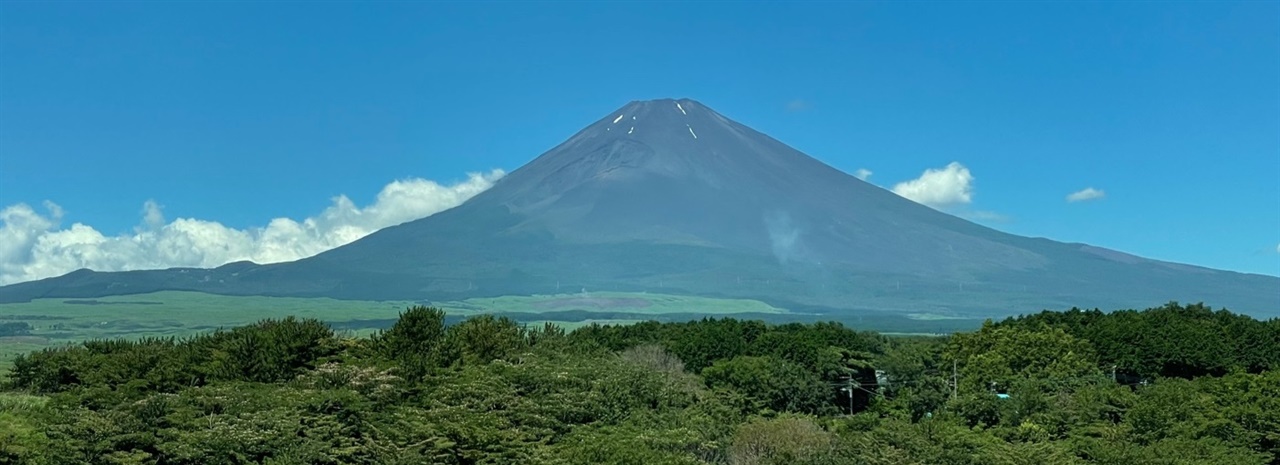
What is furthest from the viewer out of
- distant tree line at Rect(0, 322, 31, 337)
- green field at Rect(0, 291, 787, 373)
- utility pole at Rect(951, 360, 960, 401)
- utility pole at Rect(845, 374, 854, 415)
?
green field at Rect(0, 291, 787, 373)

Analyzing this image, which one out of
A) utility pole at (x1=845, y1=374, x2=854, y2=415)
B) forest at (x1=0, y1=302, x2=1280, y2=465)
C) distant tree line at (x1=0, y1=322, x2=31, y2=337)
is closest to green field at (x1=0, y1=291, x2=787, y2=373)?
distant tree line at (x1=0, y1=322, x2=31, y2=337)

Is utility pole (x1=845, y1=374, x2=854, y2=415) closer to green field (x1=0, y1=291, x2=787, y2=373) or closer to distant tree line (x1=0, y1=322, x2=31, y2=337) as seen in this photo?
green field (x1=0, y1=291, x2=787, y2=373)

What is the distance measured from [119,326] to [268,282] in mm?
48921

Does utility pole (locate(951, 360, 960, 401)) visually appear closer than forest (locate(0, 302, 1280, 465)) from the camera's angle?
No

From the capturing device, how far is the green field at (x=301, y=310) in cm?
14350

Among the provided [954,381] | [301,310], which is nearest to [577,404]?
[954,381]

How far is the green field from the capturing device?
143500mm

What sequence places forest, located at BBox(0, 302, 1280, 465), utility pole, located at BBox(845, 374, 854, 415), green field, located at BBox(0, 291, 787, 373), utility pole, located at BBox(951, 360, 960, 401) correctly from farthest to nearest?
green field, located at BBox(0, 291, 787, 373)
utility pole, located at BBox(845, 374, 854, 415)
utility pole, located at BBox(951, 360, 960, 401)
forest, located at BBox(0, 302, 1280, 465)

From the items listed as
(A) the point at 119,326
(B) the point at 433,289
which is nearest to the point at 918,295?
(B) the point at 433,289

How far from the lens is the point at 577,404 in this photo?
3412cm

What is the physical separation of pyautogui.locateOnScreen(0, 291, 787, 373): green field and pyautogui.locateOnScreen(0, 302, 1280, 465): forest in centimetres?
8851

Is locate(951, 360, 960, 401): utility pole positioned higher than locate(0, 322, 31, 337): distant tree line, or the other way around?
locate(0, 322, 31, 337): distant tree line

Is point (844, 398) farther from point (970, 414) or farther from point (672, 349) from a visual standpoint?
point (970, 414)

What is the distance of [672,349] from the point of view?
58781mm
